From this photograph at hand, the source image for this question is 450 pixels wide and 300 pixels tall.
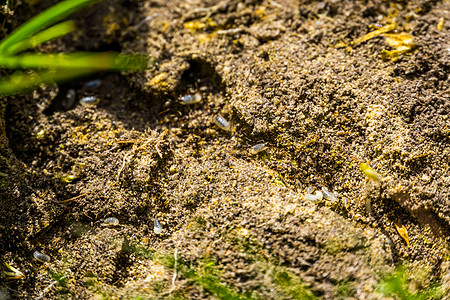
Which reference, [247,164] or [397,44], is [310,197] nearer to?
[247,164]

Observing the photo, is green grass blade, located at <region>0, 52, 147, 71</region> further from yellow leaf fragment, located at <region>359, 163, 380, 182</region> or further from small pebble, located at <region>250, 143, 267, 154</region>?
yellow leaf fragment, located at <region>359, 163, 380, 182</region>

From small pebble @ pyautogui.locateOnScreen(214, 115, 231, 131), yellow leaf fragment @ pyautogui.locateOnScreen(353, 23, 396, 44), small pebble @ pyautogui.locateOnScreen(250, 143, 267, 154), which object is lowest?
small pebble @ pyautogui.locateOnScreen(250, 143, 267, 154)

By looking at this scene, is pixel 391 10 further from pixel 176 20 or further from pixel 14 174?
pixel 14 174

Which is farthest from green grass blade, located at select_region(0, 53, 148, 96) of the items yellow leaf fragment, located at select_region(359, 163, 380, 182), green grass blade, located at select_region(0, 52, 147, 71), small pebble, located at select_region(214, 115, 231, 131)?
yellow leaf fragment, located at select_region(359, 163, 380, 182)

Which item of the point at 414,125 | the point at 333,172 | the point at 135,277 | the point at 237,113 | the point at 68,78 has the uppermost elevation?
the point at 68,78

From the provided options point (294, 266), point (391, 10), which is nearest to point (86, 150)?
point (294, 266)

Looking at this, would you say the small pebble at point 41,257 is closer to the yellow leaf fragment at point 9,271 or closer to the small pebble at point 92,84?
the yellow leaf fragment at point 9,271

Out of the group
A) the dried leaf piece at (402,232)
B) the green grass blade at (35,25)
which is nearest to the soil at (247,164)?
the dried leaf piece at (402,232)
